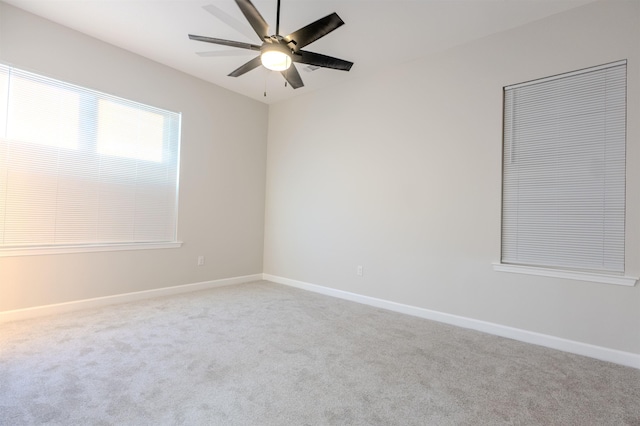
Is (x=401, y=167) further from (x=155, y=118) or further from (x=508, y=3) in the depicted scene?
(x=155, y=118)

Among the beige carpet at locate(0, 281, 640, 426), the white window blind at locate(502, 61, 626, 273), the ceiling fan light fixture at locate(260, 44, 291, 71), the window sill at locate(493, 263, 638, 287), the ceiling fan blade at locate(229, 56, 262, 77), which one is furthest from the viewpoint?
the ceiling fan blade at locate(229, 56, 262, 77)

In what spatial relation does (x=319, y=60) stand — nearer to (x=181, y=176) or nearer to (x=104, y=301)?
(x=181, y=176)

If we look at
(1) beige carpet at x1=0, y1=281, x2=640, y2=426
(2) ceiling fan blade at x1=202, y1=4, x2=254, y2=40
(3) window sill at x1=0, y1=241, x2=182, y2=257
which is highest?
(2) ceiling fan blade at x1=202, y1=4, x2=254, y2=40

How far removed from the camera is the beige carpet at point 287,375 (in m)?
1.63

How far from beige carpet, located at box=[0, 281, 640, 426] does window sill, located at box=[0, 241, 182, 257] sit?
0.66 m

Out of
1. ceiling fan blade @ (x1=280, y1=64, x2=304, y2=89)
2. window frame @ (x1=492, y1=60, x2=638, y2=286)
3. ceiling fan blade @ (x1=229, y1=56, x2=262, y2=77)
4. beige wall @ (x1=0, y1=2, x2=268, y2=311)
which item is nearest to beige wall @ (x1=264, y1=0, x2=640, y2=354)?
window frame @ (x1=492, y1=60, x2=638, y2=286)

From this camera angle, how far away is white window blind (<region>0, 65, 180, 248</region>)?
9.52 ft

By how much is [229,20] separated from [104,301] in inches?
130

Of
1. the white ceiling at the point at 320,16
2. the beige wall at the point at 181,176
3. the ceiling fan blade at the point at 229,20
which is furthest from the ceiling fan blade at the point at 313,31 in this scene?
the beige wall at the point at 181,176

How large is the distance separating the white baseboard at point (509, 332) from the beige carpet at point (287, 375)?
10 cm

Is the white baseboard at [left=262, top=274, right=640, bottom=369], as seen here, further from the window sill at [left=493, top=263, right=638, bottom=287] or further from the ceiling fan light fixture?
the ceiling fan light fixture

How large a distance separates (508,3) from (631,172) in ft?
5.56

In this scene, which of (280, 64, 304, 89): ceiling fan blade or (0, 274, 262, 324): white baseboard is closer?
(280, 64, 304, 89): ceiling fan blade

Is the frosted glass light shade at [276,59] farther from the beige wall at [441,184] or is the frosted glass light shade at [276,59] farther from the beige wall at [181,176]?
the beige wall at [181,176]
